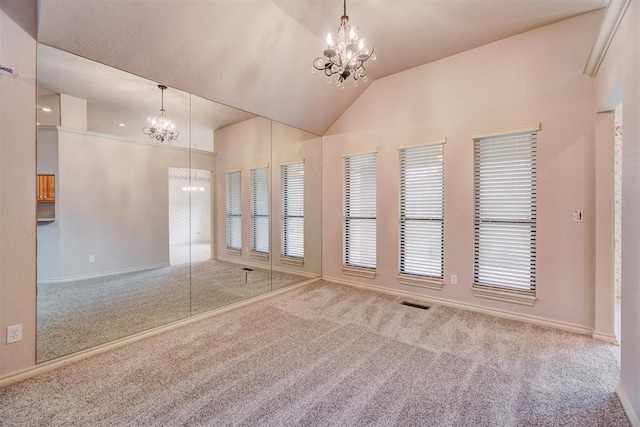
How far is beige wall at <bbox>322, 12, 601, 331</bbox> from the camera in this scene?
9.73 feet

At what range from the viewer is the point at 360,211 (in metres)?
4.68

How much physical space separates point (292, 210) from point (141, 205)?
225 centimetres

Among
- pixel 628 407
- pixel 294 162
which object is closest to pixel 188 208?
pixel 294 162

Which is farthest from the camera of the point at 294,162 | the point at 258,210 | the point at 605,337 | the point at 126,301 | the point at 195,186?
the point at 294,162

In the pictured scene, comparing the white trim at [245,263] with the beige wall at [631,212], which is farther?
the white trim at [245,263]

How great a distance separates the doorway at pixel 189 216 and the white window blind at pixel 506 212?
3468mm

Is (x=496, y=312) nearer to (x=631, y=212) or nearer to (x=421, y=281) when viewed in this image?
(x=421, y=281)

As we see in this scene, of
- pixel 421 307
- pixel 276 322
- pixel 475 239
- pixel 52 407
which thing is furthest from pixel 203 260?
pixel 475 239

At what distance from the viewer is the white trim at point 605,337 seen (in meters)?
2.74

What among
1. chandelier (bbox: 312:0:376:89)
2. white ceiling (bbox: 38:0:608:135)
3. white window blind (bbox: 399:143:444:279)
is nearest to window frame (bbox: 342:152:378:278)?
white window blind (bbox: 399:143:444:279)

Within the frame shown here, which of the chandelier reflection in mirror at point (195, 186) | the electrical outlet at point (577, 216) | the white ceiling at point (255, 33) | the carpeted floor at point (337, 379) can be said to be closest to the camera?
the carpeted floor at point (337, 379)

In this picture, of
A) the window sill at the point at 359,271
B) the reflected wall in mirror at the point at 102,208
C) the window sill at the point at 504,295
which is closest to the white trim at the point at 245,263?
the reflected wall in mirror at the point at 102,208

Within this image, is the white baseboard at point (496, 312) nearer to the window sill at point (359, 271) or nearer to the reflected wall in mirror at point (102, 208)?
the window sill at point (359, 271)

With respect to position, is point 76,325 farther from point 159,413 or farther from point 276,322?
point 276,322
